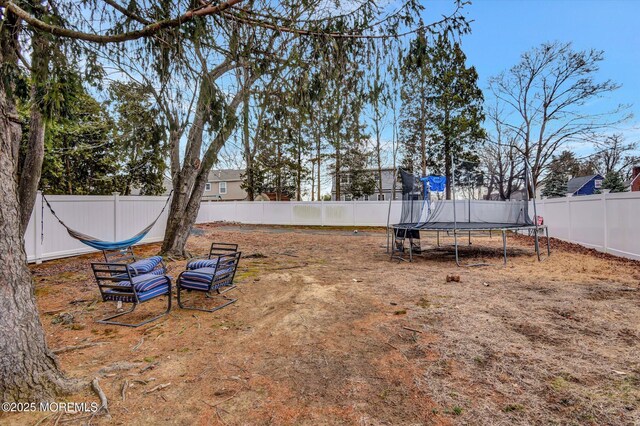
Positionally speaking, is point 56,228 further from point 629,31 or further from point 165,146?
→ point 629,31

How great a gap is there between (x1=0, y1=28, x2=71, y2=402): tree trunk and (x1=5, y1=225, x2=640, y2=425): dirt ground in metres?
0.18

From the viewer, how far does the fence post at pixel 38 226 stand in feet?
22.4

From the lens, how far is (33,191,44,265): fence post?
22.4 feet

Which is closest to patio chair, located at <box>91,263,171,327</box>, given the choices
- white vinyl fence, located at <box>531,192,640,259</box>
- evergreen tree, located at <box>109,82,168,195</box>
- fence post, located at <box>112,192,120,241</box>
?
evergreen tree, located at <box>109,82,168,195</box>

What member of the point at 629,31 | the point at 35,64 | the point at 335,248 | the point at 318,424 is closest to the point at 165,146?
the point at 35,64

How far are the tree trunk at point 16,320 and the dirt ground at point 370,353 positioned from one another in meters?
0.18

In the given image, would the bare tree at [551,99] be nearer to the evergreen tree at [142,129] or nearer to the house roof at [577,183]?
the house roof at [577,183]

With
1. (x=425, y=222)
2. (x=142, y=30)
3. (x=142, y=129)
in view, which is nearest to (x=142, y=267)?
(x=142, y=129)

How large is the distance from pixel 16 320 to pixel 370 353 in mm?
2581

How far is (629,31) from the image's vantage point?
9.09 m

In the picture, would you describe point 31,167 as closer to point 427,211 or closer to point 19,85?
point 19,85

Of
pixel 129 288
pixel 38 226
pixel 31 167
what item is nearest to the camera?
pixel 129 288

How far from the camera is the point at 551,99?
55.7 feet

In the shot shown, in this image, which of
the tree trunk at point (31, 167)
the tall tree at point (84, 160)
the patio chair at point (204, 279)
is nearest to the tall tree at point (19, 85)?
the patio chair at point (204, 279)
